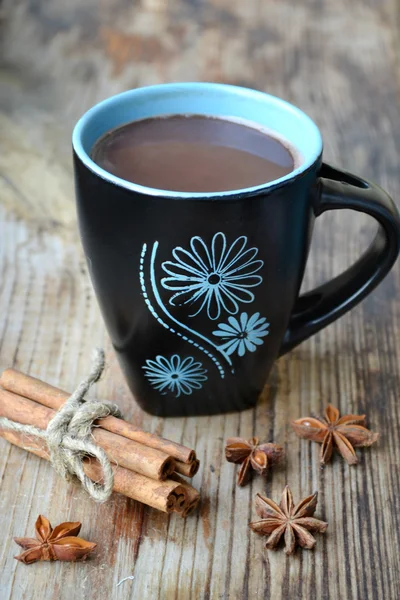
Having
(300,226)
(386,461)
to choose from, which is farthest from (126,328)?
(386,461)

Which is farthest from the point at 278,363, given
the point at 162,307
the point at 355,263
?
the point at 162,307

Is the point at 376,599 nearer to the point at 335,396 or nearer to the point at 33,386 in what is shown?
the point at 335,396

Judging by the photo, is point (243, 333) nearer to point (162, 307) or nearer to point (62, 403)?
point (162, 307)

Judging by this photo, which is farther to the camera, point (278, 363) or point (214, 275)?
point (278, 363)

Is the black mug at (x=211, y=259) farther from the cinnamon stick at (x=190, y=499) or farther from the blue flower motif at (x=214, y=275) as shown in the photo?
the cinnamon stick at (x=190, y=499)

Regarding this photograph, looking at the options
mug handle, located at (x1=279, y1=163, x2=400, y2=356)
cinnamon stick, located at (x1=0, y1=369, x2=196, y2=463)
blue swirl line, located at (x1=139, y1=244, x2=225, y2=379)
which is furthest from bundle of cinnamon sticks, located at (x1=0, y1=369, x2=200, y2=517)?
mug handle, located at (x1=279, y1=163, x2=400, y2=356)

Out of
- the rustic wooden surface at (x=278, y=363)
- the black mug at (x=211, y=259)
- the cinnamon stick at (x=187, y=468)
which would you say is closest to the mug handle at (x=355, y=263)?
the black mug at (x=211, y=259)
